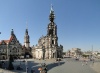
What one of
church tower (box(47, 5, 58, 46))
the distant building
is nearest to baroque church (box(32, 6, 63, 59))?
church tower (box(47, 5, 58, 46))

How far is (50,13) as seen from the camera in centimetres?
12975

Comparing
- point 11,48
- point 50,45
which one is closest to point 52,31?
point 50,45

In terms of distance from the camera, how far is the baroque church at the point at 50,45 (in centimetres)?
11994

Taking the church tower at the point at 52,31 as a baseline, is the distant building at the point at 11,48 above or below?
below

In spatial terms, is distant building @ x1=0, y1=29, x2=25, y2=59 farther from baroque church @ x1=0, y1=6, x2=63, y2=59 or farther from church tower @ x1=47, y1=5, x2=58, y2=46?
church tower @ x1=47, y1=5, x2=58, y2=46

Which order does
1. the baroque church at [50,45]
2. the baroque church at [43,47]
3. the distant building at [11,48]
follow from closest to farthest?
the distant building at [11,48]
the baroque church at [43,47]
the baroque church at [50,45]

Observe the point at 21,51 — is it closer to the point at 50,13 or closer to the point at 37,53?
the point at 37,53

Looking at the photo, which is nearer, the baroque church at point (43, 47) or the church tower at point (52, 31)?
the baroque church at point (43, 47)

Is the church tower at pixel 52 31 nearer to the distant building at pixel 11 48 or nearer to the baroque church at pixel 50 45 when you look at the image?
the baroque church at pixel 50 45

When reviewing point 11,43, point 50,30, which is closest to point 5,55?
point 11,43

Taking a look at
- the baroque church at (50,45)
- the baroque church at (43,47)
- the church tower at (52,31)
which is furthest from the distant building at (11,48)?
the church tower at (52,31)

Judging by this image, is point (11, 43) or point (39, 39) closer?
point (11, 43)

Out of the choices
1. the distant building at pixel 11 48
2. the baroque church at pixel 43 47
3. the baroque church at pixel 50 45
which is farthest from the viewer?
the baroque church at pixel 50 45

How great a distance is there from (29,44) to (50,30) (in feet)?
102
